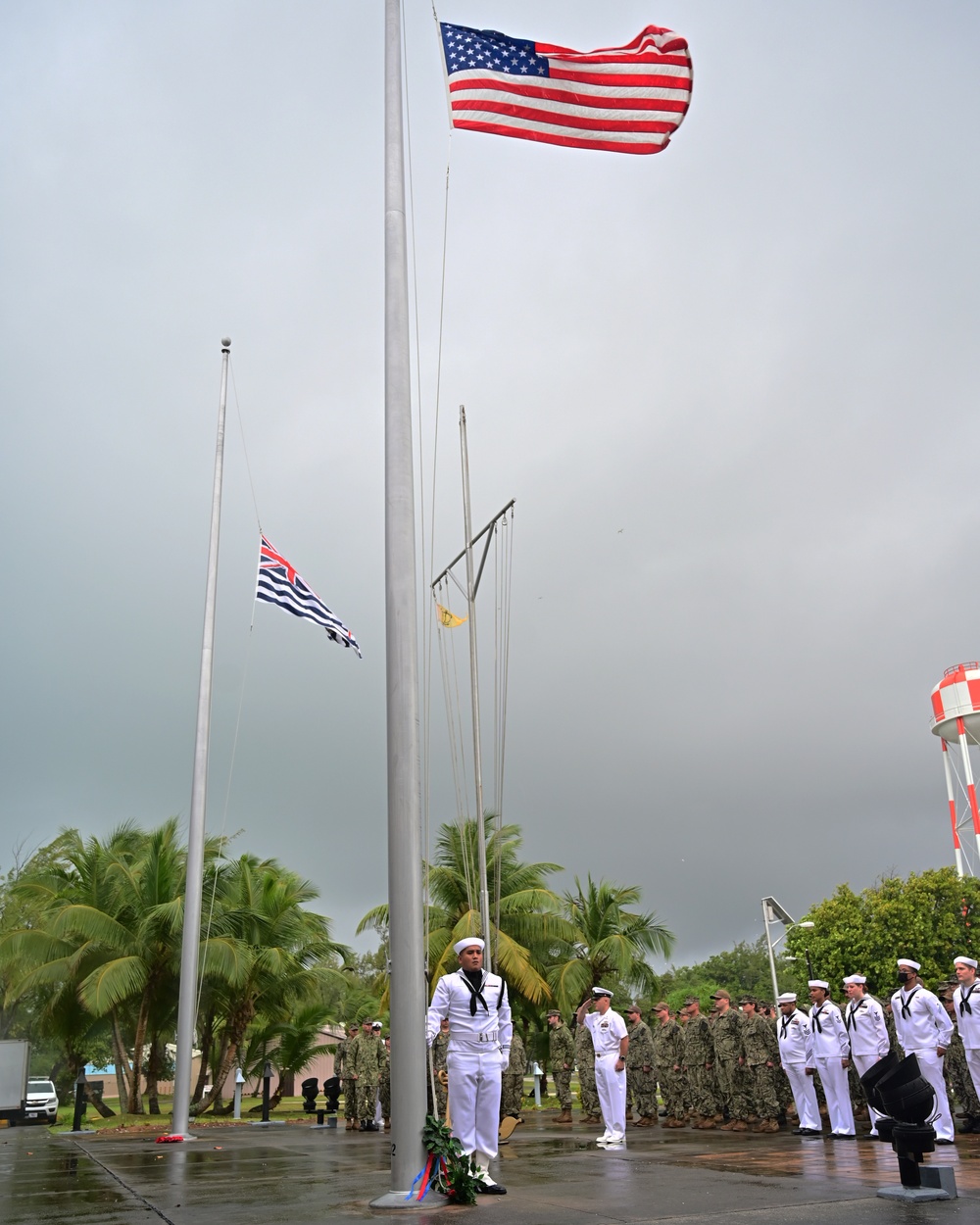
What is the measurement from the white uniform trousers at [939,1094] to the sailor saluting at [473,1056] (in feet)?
17.0

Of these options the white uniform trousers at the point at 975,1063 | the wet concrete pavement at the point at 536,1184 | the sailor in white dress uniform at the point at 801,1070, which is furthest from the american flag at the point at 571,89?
the sailor in white dress uniform at the point at 801,1070

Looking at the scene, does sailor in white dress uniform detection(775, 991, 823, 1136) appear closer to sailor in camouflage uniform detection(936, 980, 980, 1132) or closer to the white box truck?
sailor in camouflage uniform detection(936, 980, 980, 1132)

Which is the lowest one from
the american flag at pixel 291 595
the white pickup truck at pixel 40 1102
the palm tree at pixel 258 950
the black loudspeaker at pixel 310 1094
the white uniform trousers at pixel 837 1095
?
the white pickup truck at pixel 40 1102

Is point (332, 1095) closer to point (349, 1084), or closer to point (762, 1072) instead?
point (349, 1084)

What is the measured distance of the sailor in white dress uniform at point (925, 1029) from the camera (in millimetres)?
10953

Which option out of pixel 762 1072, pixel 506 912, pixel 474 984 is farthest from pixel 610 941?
pixel 474 984

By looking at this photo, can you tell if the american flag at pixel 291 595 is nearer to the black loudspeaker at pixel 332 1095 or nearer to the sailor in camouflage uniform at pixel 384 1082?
the sailor in camouflage uniform at pixel 384 1082

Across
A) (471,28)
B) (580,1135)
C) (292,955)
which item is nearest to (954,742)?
(292,955)

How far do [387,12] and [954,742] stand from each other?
3660cm

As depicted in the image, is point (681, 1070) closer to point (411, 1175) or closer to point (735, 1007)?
point (735, 1007)

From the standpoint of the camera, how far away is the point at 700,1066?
1530 cm

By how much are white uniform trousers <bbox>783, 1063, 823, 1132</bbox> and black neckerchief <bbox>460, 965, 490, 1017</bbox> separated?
270 inches

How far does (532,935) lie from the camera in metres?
29.8

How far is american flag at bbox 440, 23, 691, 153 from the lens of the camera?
923cm
